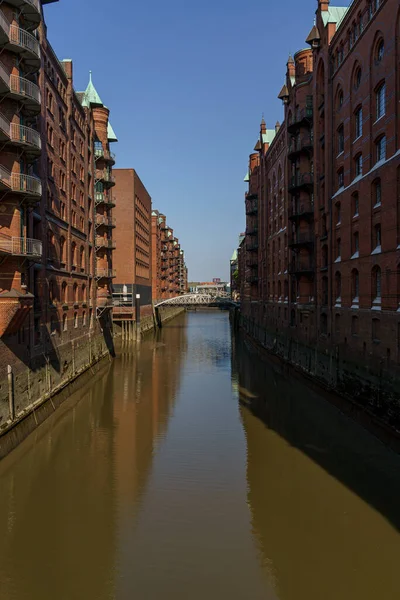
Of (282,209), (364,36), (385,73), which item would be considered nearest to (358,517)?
(385,73)

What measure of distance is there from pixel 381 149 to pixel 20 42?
1681cm

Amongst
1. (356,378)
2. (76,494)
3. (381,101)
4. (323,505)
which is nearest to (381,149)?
(381,101)

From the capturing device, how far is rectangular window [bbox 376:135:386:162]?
73.3 feet

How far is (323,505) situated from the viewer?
1295 cm

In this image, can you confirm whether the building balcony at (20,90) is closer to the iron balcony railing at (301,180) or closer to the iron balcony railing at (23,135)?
the iron balcony railing at (23,135)

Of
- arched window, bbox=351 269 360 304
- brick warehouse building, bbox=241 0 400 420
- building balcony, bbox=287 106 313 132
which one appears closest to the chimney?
brick warehouse building, bbox=241 0 400 420

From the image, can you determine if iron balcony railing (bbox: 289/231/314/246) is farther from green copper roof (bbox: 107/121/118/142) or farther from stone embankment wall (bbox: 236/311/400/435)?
green copper roof (bbox: 107/121/118/142)

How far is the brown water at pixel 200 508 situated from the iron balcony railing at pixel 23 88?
13.5 meters

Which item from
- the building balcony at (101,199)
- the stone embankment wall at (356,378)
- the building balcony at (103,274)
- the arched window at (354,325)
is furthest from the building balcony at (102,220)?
the arched window at (354,325)

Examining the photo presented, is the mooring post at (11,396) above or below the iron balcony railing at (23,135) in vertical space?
below

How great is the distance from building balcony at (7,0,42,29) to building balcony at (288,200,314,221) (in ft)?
74.6

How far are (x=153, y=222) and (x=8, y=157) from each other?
76.8 m

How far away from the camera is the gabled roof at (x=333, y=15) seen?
30.9 meters

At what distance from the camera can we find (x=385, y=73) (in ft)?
71.3
